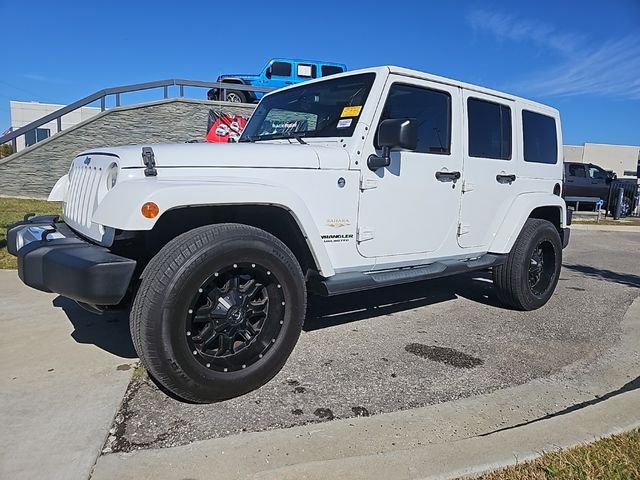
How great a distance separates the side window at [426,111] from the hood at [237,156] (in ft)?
2.14

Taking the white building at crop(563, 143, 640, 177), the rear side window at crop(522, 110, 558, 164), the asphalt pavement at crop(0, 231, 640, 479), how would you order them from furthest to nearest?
the white building at crop(563, 143, 640, 177), the rear side window at crop(522, 110, 558, 164), the asphalt pavement at crop(0, 231, 640, 479)

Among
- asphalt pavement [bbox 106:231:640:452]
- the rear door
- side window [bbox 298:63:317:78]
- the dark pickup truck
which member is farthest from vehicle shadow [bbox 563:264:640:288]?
the dark pickup truck

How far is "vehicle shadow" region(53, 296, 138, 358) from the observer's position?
11.4ft

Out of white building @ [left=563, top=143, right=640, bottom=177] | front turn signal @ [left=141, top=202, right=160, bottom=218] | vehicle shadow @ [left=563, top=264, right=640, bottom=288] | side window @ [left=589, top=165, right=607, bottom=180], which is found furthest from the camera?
white building @ [left=563, top=143, right=640, bottom=177]

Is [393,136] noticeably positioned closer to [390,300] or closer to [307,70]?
[390,300]

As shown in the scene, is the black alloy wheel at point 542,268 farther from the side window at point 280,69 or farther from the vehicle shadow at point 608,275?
the side window at point 280,69

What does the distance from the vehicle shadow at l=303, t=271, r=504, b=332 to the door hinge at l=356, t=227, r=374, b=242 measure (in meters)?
1.09

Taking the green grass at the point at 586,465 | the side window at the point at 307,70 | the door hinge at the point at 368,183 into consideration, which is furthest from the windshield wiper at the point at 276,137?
the side window at the point at 307,70

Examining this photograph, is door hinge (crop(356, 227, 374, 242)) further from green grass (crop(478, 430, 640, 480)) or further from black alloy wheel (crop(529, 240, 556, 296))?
black alloy wheel (crop(529, 240, 556, 296))

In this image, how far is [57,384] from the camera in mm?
2883

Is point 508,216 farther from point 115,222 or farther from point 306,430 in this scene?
point 115,222

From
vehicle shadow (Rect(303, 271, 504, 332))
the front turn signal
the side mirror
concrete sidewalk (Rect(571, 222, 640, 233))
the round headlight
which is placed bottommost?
vehicle shadow (Rect(303, 271, 504, 332))

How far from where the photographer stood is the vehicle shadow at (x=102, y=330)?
349 cm

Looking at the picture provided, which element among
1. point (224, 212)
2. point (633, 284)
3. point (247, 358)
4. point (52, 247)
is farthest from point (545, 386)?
point (633, 284)
